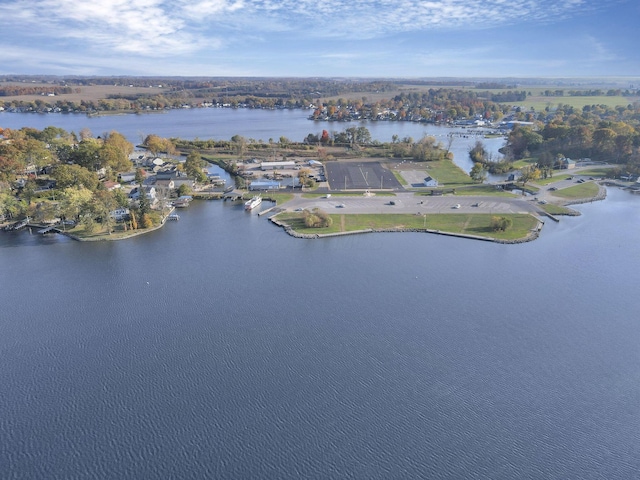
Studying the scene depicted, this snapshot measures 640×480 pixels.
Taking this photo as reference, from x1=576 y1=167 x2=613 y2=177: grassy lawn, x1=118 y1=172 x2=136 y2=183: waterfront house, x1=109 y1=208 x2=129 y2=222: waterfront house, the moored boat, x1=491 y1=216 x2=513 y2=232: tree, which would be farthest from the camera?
x1=576 y1=167 x2=613 y2=177: grassy lawn

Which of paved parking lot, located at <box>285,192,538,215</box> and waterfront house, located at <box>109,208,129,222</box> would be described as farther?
paved parking lot, located at <box>285,192,538,215</box>

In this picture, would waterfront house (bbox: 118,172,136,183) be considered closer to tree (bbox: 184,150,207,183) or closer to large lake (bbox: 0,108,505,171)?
tree (bbox: 184,150,207,183)

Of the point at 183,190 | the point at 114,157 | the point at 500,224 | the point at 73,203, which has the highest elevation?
the point at 114,157

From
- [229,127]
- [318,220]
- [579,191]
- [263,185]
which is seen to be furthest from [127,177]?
[229,127]

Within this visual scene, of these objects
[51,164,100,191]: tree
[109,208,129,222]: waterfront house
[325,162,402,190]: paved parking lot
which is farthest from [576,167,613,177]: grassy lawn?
[51,164,100,191]: tree

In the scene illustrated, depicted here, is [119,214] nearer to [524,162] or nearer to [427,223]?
[427,223]

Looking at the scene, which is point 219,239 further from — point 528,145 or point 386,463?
point 528,145
